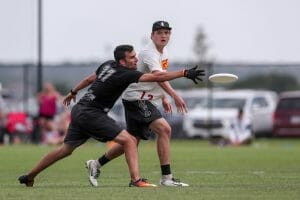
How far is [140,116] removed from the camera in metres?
14.4

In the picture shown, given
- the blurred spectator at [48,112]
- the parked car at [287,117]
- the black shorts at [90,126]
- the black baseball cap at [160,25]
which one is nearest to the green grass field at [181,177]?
the black shorts at [90,126]

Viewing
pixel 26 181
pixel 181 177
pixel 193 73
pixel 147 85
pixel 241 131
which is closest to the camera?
pixel 193 73

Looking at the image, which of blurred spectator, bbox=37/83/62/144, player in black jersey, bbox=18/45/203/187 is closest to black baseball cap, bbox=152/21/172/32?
player in black jersey, bbox=18/45/203/187

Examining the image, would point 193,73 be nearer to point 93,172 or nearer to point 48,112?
point 93,172

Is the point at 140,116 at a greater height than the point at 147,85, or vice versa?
the point at 147,85

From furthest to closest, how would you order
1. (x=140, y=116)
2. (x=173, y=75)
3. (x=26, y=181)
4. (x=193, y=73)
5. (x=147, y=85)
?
(x=147, y=85)
(x=140, y=116)
(x=26, y=181)
(x=173, y=75)
(x=193, y=73)

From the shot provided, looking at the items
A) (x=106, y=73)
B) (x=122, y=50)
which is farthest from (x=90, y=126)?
(x=122, y=50)

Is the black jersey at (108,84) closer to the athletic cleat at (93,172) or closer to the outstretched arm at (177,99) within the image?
the outstretched arm at (177,99)

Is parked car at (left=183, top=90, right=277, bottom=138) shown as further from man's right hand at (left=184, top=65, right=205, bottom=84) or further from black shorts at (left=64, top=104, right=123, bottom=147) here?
man's right hand at (left=184, top=65, right=205, bottom=84)

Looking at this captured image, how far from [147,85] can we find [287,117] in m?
23.0

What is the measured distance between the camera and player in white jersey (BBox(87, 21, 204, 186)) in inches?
559

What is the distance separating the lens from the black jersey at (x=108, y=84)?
43.2ft

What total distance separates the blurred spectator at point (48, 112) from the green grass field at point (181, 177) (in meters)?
8.08

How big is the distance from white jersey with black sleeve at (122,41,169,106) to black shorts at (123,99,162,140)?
0.28 ft
